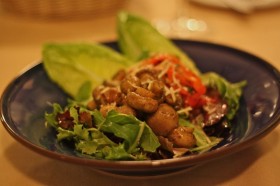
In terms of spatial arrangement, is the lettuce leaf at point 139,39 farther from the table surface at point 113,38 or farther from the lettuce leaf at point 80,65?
the table surface at point 113,38

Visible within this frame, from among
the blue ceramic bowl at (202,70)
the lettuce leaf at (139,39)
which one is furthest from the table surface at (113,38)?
the lettuce leaf at (139,39)

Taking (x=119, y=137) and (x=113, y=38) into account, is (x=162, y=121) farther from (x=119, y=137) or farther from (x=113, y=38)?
(x=113, y=38)

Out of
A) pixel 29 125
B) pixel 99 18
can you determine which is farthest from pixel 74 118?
pixel 99 18

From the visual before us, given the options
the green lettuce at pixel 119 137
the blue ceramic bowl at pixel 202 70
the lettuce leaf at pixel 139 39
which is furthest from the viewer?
the lettuce leaf at pixel 139 39

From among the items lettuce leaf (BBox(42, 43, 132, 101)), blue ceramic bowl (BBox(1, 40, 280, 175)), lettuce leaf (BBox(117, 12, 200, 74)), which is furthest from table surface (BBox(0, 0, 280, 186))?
lettuce leaf (BBox(117, 12, 200, 74))

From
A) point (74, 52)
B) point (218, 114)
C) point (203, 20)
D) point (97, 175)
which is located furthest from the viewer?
point (203, 20)

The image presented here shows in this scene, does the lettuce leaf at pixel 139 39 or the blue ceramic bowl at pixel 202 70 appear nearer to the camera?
the blue ceramic bowl at pixel 202 70

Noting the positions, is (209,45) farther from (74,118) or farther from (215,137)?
(74,118)
